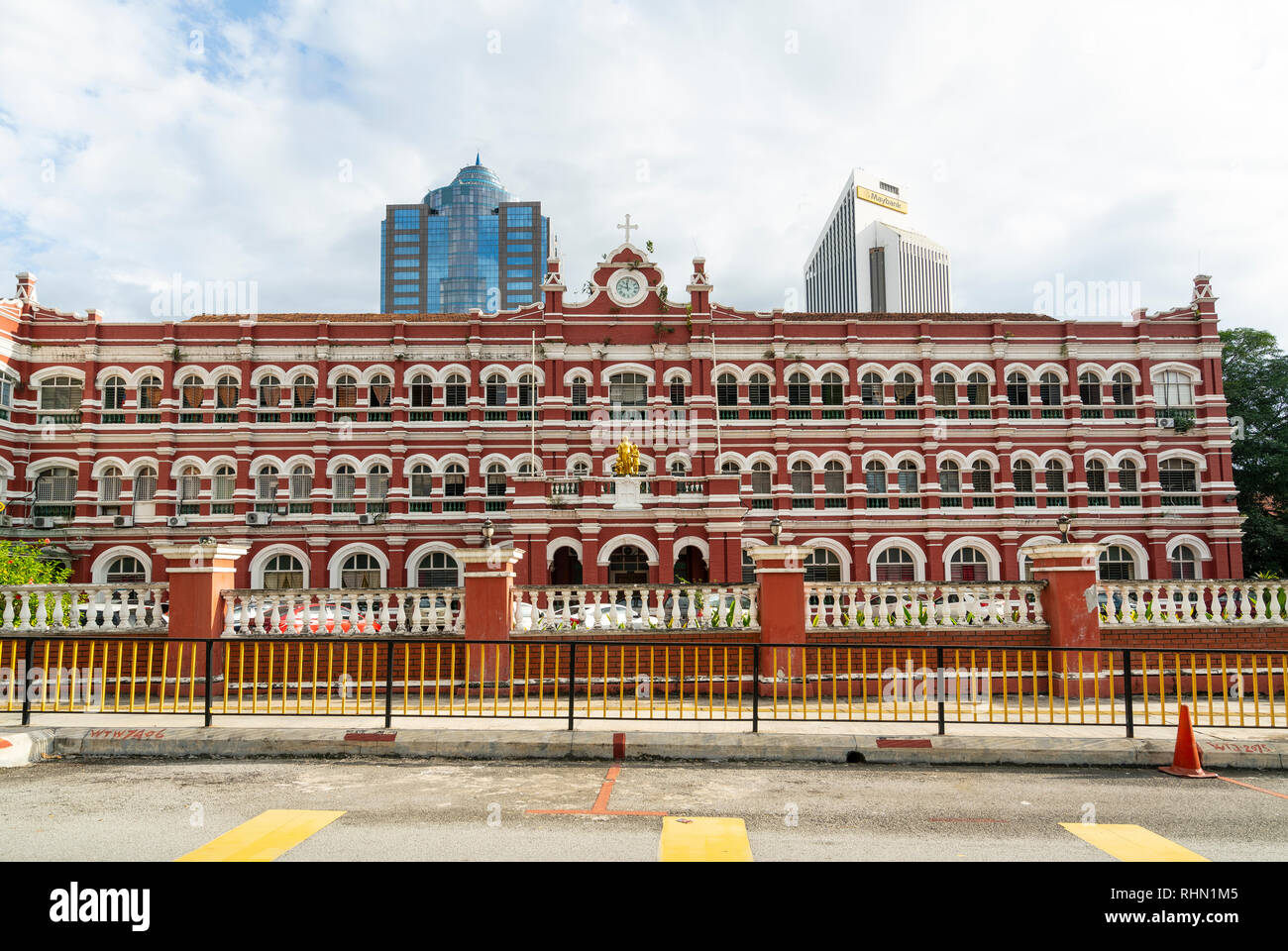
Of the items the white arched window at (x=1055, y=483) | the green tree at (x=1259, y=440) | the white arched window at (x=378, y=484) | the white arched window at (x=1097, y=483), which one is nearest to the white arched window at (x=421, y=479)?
the white arched window at (x=378, y=484)

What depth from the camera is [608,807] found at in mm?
7078

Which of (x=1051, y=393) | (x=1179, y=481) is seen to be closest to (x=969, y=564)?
(x=1051, y=393)

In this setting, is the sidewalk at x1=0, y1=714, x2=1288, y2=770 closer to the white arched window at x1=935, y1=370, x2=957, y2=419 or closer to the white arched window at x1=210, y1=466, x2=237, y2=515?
the white arched window at x1=210, y1=466, x2=237, y2=515

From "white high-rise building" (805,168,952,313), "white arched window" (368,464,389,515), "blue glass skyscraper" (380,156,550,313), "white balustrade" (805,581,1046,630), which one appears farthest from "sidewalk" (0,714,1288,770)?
"blue glass skyscraper" (380,156,550,313)

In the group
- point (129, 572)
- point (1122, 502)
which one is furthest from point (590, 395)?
point (1122, 502)

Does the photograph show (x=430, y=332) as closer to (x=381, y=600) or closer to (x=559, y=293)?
(x=559, y=293)

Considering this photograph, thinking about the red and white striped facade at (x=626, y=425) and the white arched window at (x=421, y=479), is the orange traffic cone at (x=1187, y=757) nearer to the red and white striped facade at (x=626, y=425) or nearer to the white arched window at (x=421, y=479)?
the red and white striped facade at (x=626, y=425)

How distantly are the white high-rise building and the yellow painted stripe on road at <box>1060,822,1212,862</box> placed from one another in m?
81.5

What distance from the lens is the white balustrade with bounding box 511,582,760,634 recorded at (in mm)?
13430

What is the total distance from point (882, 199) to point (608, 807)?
392 feet

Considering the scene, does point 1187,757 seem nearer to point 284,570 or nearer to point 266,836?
point 266,836

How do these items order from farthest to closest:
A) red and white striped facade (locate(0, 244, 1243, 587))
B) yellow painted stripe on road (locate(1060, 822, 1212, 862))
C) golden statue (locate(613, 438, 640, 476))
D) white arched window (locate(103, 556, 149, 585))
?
red and white striped facade (locate(0, 244, 1243, 587)) → white arched window (locate(103, 556, 149, 585)) → golden statue (locate(613, 438, 640, 476)) → yellow painted stripe on road (locate(1060, 822, 1212, 862))

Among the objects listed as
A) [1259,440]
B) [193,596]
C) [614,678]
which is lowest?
[614,678]

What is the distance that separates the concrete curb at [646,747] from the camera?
9.14 meters
